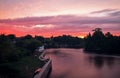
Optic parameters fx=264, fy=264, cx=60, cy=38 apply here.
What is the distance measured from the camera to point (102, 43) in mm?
133500

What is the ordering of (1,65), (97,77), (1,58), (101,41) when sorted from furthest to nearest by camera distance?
(101,41) < (1,58) < (1,65) < (97,77)

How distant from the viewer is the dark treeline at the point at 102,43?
12185 centimetres

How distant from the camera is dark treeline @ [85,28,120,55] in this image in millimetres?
121850

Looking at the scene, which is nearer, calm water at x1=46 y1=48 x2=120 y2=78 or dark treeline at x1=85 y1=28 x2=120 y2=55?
calm water at x1=46 y1=48 x2=120 y2=78

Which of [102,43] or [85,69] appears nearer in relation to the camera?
[85,69]

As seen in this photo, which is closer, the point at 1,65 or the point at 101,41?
the point at 1,65

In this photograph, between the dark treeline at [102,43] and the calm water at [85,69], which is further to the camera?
the dark treeline at [102,43]

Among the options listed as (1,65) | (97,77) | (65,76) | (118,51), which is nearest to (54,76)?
(65,76)

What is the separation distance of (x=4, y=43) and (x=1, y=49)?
3.04m

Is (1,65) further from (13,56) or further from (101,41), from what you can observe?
(101,41)

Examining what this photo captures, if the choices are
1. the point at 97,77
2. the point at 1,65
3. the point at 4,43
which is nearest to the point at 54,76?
the point at 97,77

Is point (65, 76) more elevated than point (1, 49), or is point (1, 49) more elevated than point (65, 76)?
point (1, 49)

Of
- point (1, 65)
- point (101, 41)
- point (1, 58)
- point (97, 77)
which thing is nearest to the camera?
point (97, 77)

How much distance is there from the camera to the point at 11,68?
164 ft
